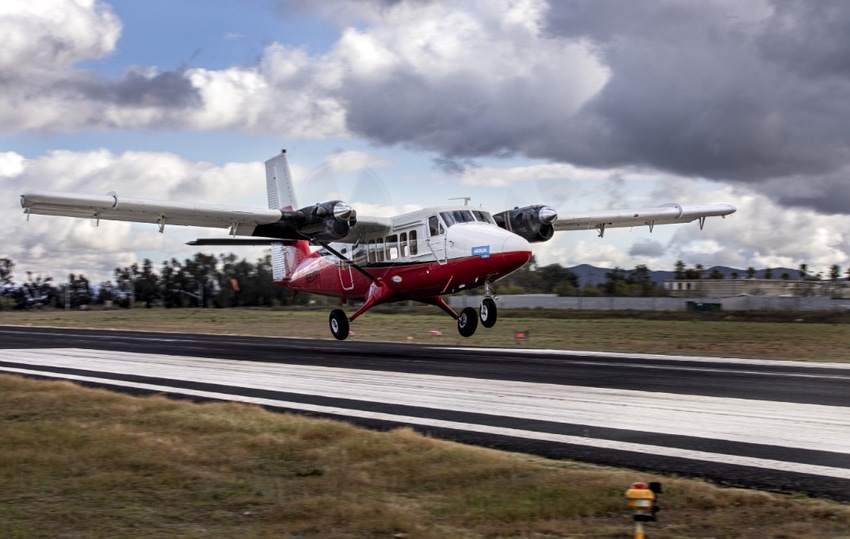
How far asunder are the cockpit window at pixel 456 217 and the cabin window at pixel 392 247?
2592 mm

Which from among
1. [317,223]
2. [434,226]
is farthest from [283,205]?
[434,226]

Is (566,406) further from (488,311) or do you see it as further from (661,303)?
(661,303)

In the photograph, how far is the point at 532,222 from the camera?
28.0m

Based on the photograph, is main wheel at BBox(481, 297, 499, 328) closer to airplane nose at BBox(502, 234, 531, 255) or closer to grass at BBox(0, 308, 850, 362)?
airplane nose at BBox(502, 234, 531, 255)

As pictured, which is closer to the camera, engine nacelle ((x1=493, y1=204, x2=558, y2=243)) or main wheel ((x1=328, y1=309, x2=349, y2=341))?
engine nacelle ((x1=493, y1=204, x2=558, y2=243))

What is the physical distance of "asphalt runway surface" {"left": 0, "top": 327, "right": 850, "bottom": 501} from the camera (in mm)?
8828

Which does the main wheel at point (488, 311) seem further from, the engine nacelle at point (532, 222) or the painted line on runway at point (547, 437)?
the painted line on runway at point (547, 437)

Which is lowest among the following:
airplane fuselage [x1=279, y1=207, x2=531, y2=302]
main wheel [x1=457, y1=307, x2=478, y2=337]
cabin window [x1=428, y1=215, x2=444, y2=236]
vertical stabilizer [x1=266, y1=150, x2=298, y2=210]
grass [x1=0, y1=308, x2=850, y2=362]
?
grass [x1=0, y1=308, x2=850, y2=362]

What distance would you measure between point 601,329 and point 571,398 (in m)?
30.8

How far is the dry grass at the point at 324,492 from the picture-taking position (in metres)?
6.27

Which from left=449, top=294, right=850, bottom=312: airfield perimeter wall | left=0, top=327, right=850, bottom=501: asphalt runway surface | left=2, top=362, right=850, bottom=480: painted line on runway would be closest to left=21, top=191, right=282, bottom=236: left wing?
left=0, top=327, right=850, bottom=501: asphalt runway surface

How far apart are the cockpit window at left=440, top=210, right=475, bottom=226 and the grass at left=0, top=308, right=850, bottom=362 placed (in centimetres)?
726

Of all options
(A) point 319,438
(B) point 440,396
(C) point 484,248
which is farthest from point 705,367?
(A) point 319,438

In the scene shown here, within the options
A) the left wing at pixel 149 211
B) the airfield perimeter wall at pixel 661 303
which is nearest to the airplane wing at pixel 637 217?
the left wing at pixel 149 211
